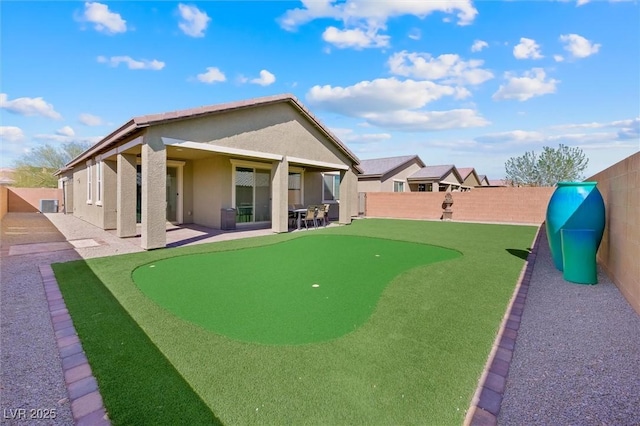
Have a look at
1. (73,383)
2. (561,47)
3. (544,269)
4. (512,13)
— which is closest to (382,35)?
(512,13)

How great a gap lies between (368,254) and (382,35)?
33.9ft

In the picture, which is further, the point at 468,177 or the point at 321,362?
the point at 468,177

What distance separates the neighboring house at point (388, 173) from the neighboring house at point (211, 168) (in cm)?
976

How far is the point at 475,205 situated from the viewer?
71.4ft

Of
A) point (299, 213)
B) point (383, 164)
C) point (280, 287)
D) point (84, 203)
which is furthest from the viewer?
point (383, 164)

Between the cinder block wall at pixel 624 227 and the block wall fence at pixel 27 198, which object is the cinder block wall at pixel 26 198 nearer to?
the block wall fence at pixel 27 198

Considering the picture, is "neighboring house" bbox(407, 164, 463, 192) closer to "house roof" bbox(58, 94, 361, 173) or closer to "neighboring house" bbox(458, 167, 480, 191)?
"neighboring house" bbox(458, 167, 480, 191)

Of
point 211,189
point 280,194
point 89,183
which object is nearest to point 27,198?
point 89,183

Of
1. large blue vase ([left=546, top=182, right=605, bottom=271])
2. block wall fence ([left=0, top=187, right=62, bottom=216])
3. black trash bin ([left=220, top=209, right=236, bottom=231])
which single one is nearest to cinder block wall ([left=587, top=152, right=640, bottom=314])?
large blue vase ([left=546, top=182, right=605, bottom=271])

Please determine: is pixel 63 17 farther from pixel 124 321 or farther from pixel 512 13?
pixel 512 13

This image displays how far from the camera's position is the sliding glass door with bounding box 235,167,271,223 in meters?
14.4

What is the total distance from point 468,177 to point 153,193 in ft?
136

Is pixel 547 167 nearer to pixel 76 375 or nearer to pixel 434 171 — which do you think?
pixel 434 171

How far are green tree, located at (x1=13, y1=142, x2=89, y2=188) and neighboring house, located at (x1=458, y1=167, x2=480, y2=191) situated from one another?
45.9 meters
